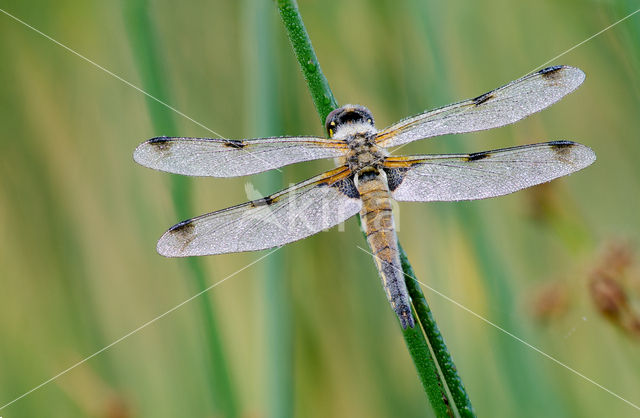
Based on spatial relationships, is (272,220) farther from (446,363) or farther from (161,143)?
(446,363)

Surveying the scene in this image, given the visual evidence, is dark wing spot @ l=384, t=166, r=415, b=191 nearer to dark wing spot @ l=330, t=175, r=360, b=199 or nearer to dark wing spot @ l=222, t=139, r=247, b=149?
dark wing spot @ l=330, t=175, r=360, b=199

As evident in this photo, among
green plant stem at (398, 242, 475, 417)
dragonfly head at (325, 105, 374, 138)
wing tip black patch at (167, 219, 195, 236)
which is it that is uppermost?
dragonfly head at (325, 105, 374, 138)

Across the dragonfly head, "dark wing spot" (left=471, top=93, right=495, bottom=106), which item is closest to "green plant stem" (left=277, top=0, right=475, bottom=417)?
the dragonfly head

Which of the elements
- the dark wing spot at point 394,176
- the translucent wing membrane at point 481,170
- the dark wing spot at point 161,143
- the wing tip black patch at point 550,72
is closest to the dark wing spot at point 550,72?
the wing tip black patch at point 550,72

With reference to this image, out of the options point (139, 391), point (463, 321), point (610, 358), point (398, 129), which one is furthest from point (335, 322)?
point (610, 358)

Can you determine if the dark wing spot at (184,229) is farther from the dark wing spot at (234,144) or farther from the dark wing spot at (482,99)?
the dark wing spot at (482,99)

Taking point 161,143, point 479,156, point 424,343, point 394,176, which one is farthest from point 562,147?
point 161,143
